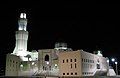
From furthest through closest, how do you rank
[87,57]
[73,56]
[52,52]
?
[52,52] < [87,57] < [73,56]

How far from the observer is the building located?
226ft

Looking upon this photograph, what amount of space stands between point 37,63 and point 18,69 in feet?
26.0

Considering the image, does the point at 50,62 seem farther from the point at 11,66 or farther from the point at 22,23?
the point at 22,23

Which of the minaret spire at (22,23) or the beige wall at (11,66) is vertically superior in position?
the minaret spire at (22,23)

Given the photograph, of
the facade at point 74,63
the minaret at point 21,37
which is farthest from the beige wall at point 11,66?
the facade at point 74,63

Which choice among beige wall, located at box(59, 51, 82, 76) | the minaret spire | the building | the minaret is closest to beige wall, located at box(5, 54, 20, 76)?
the building

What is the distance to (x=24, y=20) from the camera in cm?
9862

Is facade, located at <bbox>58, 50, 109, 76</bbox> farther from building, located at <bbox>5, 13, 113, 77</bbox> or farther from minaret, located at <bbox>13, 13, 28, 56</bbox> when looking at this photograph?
minaret, located at <bbox>13, 13, 28, 56</bbox>

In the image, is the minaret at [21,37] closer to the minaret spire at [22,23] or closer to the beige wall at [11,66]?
the minaret spire at [22,23]

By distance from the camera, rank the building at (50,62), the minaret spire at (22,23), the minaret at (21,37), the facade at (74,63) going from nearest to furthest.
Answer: the facade at (74,63), the building at (50,62), the minaret at (21,37), the minaret spire at (22,23)

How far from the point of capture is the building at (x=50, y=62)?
226 feet

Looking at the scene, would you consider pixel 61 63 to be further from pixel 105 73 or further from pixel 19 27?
pixel 19 27

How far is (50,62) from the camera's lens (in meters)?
82.2

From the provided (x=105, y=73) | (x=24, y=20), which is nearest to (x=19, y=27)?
(x=24, y=20)
